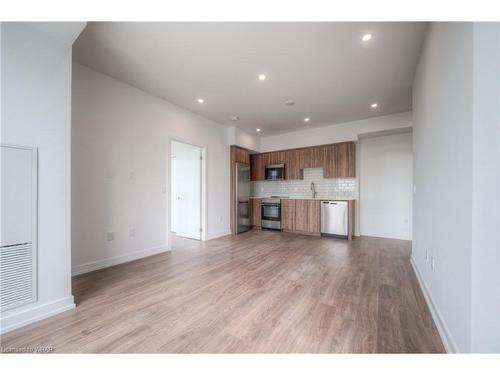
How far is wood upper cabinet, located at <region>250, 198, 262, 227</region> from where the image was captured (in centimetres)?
546

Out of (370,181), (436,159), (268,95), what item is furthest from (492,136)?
(370,181)

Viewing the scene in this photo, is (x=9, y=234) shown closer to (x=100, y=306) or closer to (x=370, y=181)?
(x=100, y=306)

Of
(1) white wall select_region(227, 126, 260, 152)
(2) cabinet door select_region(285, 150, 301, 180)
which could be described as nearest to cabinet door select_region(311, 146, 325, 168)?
(2) cabinet door select_region(285, 150, 301, 180)

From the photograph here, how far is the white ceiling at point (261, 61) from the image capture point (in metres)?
1.94

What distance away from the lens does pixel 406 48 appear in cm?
218

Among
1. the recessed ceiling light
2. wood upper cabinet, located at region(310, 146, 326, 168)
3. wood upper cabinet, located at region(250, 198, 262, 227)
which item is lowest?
wood upper cabinet, located at region(250, 198, 262, 227)

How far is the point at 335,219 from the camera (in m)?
4.41

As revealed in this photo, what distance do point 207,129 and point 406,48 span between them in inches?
136

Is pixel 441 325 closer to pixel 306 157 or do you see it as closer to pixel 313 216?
pixel 313 216

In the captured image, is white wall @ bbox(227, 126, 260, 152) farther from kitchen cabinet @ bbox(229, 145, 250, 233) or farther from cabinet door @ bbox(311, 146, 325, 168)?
cabinet door @ bbox(311, 146, 325, 168)

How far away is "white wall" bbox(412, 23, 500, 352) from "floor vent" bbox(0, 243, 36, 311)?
9.62 ft

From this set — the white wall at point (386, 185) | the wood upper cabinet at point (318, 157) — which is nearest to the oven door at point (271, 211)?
the wood upper cabinet at point (318, 157)
